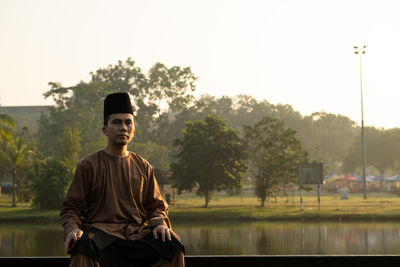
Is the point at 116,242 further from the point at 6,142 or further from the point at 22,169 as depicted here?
the point at 22,169

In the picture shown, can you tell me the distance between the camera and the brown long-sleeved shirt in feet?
11.7

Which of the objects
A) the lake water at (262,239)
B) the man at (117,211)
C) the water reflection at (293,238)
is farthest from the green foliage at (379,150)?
the man at (117,211)

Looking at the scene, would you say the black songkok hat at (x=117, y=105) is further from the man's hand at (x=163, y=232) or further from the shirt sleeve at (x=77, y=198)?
the man's hand at (x=163, y=232)

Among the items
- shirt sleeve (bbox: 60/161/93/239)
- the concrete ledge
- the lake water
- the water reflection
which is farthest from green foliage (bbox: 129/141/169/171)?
shirt sleeve (bbox: 60/161/93/239)

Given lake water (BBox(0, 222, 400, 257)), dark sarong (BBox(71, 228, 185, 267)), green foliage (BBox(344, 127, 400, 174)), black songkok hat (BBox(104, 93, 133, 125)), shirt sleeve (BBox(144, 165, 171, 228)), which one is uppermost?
green foliage (BBox(344, 127, 400, 174))

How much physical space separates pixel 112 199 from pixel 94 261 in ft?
1.54

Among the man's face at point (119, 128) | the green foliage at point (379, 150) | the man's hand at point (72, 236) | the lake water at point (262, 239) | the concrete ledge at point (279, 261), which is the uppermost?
the green foliage at point (379, 150)

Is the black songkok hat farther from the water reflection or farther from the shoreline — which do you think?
the shoreline

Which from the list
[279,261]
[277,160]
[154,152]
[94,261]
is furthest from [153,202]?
[154,152]

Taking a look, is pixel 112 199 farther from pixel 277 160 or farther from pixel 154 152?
pixel 154 152

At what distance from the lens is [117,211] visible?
362 centimetres

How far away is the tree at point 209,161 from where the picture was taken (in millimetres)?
31484

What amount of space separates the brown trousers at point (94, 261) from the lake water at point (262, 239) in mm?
12331

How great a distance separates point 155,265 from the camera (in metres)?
3.44
